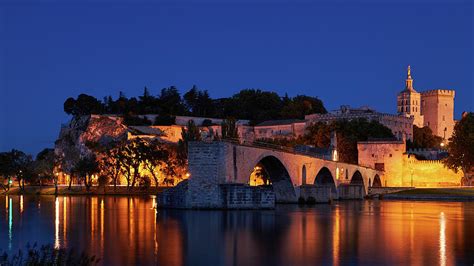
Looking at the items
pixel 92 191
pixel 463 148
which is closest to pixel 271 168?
pixel 463 148

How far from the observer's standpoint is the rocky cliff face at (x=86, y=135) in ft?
376

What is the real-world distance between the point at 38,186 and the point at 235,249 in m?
81.5

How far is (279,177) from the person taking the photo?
198 ft

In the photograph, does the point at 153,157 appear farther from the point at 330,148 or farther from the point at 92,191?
the point at 330,148

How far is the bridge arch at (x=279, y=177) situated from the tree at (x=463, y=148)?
31.9 meters

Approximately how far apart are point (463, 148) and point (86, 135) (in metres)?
64.1

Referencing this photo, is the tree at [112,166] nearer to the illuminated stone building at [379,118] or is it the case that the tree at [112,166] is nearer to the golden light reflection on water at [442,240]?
the illuminated stone building at [379,118]

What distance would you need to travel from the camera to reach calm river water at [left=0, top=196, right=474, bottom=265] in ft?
80.0

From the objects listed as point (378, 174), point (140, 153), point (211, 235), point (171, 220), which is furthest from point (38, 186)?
point (211, 235)

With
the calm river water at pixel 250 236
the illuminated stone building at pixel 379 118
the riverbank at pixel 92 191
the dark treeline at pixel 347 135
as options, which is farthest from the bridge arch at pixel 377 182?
the calm river water at pixel 250 236

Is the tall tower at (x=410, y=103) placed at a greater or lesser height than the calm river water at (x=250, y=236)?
greater

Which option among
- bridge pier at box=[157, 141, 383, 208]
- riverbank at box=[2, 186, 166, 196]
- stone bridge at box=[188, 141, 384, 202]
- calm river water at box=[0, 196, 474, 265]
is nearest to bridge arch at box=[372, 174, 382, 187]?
stone bridge at box=[188, 141, 384, 202]

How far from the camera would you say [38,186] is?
102562mm

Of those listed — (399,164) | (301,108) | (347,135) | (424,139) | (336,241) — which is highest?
(301,108)
